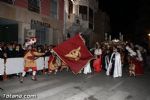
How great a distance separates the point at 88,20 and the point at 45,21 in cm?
1487

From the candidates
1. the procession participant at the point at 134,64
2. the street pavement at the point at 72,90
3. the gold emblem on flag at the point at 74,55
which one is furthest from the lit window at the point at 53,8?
the street pavement at the point at 72,90

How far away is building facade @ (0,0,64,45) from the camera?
20.5m

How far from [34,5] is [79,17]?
12645 mm

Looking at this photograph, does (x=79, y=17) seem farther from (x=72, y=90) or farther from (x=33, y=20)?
(x=72, y=90)

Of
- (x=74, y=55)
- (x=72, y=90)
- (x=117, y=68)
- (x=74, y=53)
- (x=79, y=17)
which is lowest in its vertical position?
(x=72, y=90)

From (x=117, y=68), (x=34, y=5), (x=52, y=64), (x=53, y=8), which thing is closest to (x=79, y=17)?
(x=53, y=8)

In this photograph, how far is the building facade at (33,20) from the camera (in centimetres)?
2053

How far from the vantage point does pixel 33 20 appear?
76.3ft

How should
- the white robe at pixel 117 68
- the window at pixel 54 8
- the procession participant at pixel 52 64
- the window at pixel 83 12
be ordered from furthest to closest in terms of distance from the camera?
the window at pixel 83 12 < the window at pixel 54 8 < the procession participant at pixel 52 64 < the white robe at pixel 117 68

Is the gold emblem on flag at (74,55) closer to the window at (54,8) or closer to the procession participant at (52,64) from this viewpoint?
the procession participant at (52,64)

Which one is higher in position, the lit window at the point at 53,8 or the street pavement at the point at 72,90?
the lit window at the point at 53,8

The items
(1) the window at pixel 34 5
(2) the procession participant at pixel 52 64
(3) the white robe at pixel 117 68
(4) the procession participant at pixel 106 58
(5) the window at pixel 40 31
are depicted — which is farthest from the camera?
(5) the window at pixel 40 31

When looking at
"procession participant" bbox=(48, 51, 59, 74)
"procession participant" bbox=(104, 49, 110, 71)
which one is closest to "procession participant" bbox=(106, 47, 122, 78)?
"procession participant" bbox=(104, 49, 110, 71)

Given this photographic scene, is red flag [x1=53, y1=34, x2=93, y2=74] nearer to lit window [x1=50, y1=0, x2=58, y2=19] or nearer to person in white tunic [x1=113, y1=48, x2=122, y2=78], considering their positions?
person in white tunic [x1=113, y1=48, x2=122, y2=78]
